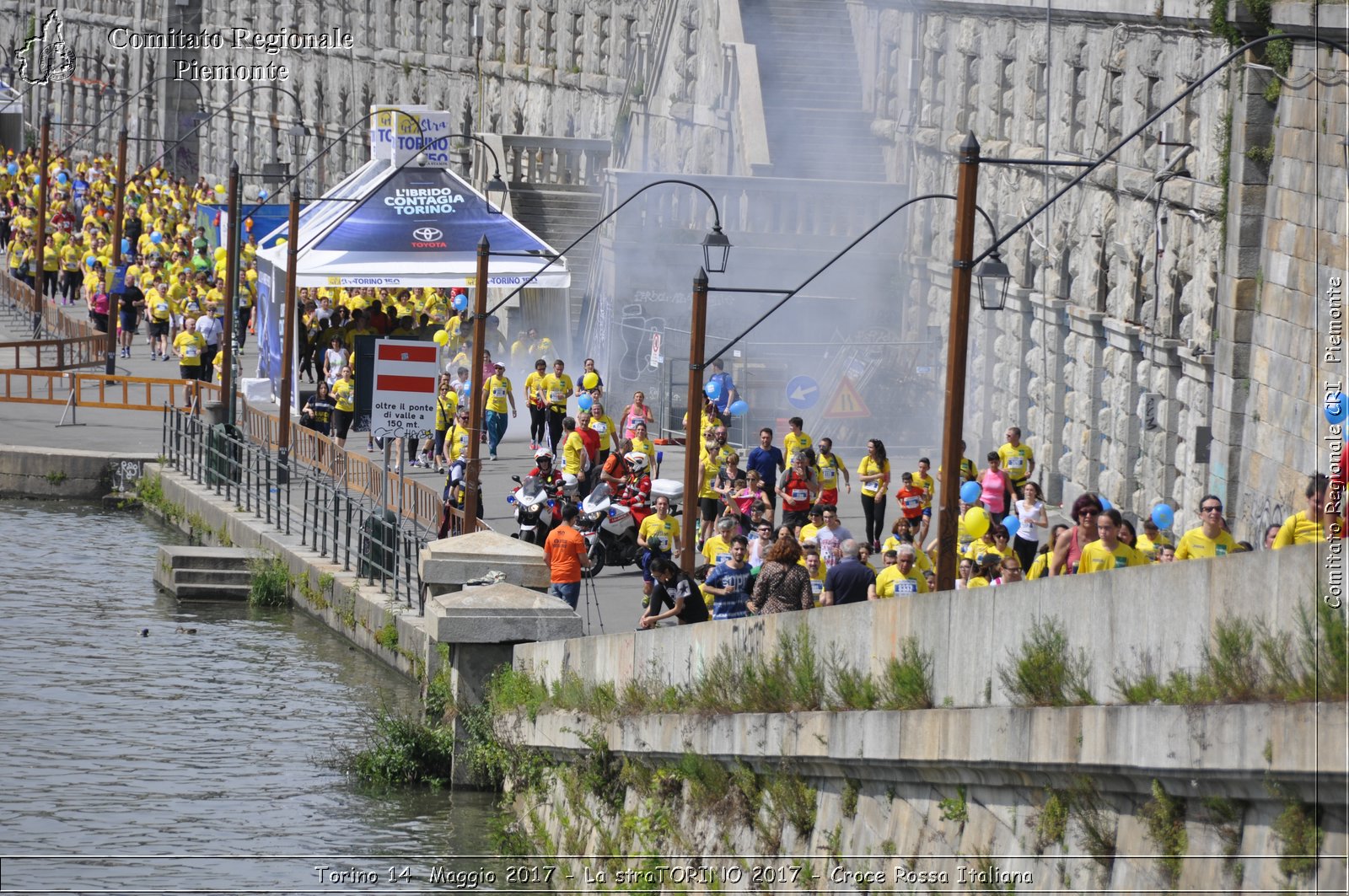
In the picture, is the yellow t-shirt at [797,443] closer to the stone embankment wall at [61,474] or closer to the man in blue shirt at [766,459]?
the man in blue shirt at [766,459]

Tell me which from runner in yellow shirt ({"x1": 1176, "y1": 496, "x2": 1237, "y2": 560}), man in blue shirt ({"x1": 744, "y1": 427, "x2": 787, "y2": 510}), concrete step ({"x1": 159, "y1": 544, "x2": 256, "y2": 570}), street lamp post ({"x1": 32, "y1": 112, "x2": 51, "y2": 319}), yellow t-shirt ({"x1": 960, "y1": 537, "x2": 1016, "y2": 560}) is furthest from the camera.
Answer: street lamp post ({"x1": 32, "y1": 112, "x2": 51, "y2": 319})

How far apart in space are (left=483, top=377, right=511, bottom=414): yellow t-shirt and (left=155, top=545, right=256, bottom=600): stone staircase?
542 centimetres

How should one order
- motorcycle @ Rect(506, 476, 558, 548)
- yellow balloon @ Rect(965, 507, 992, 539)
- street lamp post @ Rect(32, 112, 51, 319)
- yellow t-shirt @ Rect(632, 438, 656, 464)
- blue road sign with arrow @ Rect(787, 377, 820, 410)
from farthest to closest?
street lamp post @ Rect(32, 112, 51, 319) → blue road sign with arrow @ Rect(787, 377, 820, 410) → yellow t-shirt @ Rect(632, 438, 656, 464) → motorcycle @ Rect(506, 476, 558, 548) → yellow balloon @ Rect(965, 507, 992, 539)

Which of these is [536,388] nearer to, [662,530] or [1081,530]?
[662,530]

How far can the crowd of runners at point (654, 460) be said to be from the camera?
17203mm

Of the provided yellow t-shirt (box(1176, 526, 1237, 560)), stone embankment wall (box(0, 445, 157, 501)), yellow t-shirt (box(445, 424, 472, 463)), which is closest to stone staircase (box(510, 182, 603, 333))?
stone embankment wall (box(0, 445, 157, 501))

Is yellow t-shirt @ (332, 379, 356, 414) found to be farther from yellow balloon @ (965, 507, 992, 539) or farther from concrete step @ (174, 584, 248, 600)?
yellow balloon @ (965, 507, 992, 539)

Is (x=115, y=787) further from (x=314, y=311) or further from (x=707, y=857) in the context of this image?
(x=314, y=311)

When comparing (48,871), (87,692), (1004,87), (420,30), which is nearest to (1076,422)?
(1004,87)

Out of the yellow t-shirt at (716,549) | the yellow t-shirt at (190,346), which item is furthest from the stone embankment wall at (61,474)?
the yellow t-shirt at (716,549)

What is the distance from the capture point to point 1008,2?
→ 113 feet

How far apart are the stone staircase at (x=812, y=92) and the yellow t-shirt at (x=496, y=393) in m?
10.0

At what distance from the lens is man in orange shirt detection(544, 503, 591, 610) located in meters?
20.8

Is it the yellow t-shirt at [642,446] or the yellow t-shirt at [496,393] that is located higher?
the yellow t-shirt at [496,393]
